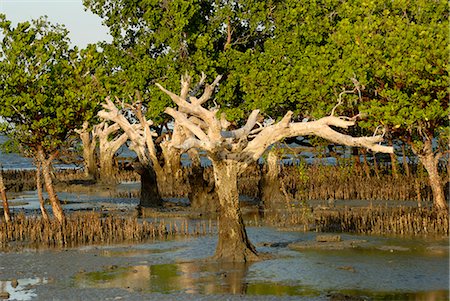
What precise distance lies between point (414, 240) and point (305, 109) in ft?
48.8

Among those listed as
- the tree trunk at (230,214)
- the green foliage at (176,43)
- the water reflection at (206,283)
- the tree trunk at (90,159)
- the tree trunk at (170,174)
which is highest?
the green foliage at (176,43)

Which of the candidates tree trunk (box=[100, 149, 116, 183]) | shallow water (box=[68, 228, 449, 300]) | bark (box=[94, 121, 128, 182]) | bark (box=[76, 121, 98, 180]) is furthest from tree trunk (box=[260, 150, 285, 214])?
bark (box=[76, 121, 98, 180])

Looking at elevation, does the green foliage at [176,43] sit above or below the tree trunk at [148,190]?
above

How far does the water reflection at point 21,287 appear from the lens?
18.3 m

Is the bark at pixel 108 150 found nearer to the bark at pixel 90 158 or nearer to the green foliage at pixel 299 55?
the bark at pixel 90 158

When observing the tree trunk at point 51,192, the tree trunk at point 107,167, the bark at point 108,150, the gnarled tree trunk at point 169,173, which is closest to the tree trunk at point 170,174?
the gnarled tree trunk at point 169,173

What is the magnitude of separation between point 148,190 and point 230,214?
1557cm

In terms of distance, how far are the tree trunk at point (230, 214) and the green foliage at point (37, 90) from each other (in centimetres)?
896

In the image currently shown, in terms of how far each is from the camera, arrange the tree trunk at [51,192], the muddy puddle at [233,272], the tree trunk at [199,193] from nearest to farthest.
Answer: the muddy puddle at [233,272] < the tree trunk at [51,192] < the tree trunk at [199,193]

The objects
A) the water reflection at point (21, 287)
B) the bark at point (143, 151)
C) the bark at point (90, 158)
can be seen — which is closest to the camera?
the water reflection at point (21, 287)

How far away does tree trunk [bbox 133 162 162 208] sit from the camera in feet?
121

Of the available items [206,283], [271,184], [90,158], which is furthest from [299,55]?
[206,283]

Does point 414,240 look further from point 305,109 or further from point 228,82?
→ point 228,82

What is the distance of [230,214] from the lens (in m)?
22.0
